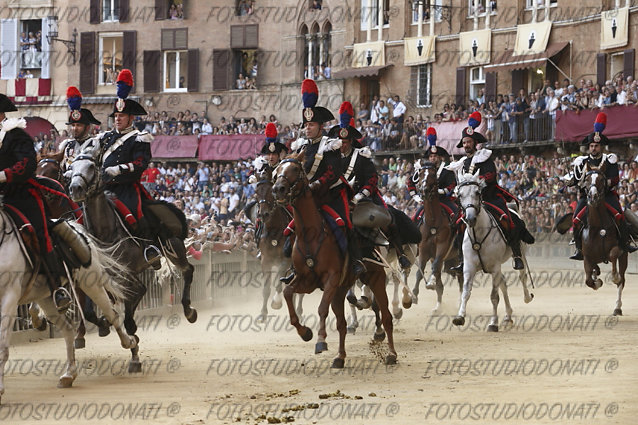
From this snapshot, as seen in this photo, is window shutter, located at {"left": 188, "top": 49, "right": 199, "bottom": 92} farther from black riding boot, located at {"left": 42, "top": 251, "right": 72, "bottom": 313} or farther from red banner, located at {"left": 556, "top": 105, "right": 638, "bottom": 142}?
black riding boot, located at {"left": 42, "top": 251, "right": 72, "bottom": 313}

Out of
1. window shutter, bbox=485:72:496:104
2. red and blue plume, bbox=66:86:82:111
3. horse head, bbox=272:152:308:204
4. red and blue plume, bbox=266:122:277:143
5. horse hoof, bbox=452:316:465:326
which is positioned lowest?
horse hoof, bbox=452:316:465:326

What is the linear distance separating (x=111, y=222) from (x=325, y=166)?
2707 millimetres

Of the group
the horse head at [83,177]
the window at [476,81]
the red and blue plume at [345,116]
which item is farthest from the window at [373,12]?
the horse head at [83,177]

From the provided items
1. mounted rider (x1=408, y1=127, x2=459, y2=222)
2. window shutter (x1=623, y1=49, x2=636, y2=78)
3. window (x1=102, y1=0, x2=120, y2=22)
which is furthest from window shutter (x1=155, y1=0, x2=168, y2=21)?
mounted rider (x1=408, y1=127, x2=459, y2=222)

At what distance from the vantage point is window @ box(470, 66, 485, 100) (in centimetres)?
4809

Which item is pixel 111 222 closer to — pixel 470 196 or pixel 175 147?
pixel 470 196

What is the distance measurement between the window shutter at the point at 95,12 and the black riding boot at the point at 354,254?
158 ft

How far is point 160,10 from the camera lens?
193 ft

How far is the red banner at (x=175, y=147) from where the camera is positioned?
52.4 meters

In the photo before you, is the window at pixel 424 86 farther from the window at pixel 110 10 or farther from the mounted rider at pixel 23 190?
the mounted rider at pixel 23 190

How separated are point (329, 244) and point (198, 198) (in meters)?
28.9

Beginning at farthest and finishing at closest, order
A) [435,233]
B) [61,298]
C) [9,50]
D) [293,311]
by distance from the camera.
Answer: [9,50] → [435,233] → [293,311] → [61,298]

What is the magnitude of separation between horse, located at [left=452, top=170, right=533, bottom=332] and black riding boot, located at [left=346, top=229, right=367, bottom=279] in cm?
428

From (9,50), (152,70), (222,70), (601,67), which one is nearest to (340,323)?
(601,67)
